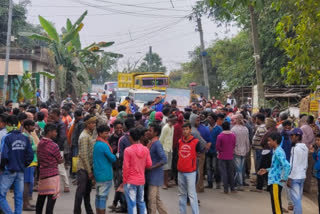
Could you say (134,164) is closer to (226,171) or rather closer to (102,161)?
(102,161)

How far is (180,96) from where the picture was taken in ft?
78.6

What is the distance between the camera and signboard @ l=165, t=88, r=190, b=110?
Answer: 23859 mm

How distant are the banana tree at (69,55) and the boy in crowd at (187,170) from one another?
58.7ft

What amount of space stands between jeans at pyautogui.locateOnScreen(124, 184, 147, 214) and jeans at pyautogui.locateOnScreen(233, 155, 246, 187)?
475 centimetres

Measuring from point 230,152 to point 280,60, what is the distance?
19644 mm

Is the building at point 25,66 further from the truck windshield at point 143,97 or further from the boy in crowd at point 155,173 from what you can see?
the boy in crowd at point 155,173

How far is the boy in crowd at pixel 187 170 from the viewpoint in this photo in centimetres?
869

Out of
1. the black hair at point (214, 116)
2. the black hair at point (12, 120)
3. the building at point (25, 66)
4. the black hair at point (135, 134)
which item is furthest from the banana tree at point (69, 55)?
the black hair at point (135, 134)

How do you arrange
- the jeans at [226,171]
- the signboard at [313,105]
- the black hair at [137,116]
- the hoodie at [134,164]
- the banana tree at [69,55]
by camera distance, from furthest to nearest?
1. the banana tree at [69,55]
2. the signboard at [313,105]
3. the jeans at [226,171]
4. the black hair at [137,116]
5. the hoodie at [134,164]

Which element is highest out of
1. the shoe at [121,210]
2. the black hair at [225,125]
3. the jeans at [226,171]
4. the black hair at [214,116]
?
the black hair at [214,116]

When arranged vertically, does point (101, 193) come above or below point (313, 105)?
below

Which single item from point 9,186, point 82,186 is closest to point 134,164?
point 82,186

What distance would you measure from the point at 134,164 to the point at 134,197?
542mm

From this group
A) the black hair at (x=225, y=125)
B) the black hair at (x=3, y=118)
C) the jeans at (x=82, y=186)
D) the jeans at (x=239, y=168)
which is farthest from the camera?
the jeans at (x=239, y=168)
